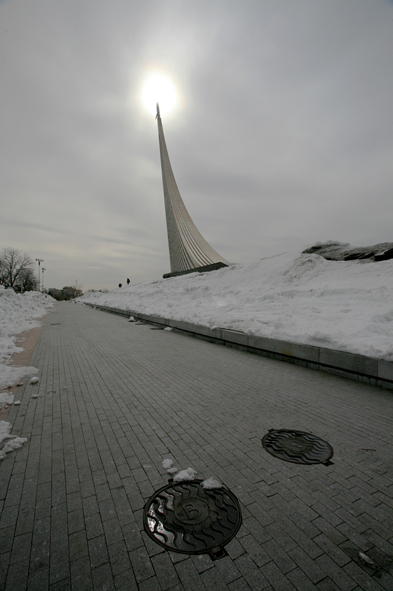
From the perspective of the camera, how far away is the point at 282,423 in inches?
126

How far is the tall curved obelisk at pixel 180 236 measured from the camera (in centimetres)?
3578

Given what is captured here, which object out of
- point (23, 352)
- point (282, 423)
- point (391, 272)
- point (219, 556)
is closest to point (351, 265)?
point (391, 272)

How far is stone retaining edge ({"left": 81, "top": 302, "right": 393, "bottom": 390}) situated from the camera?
4348 millimetres

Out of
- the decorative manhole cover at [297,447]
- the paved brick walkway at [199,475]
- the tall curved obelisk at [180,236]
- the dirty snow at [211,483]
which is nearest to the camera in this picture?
the paved brick walkway at [199,475]

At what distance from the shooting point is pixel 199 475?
233cm

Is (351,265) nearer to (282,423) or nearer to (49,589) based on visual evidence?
(282,423)

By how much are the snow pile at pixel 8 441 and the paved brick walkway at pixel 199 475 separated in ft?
0.33

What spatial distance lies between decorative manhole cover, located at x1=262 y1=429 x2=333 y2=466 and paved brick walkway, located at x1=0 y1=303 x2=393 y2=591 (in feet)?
0.26

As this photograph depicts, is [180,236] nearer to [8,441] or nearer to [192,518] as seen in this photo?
[8,441]

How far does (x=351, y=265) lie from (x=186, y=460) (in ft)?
40.7

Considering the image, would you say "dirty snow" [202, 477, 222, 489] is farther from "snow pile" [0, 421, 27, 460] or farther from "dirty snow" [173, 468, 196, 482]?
"snow pile" [0, 421, 27, 460]

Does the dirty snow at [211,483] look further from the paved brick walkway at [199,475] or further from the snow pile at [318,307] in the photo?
the snow pile at [318,307]

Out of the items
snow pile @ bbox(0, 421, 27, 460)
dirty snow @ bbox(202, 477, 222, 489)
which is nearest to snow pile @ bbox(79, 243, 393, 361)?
dirty snow @ bbox(202, 477, 222, 489)

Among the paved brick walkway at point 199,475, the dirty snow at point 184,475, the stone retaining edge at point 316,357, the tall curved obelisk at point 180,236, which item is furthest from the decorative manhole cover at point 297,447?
the tall curved obelisk at point 180,236
